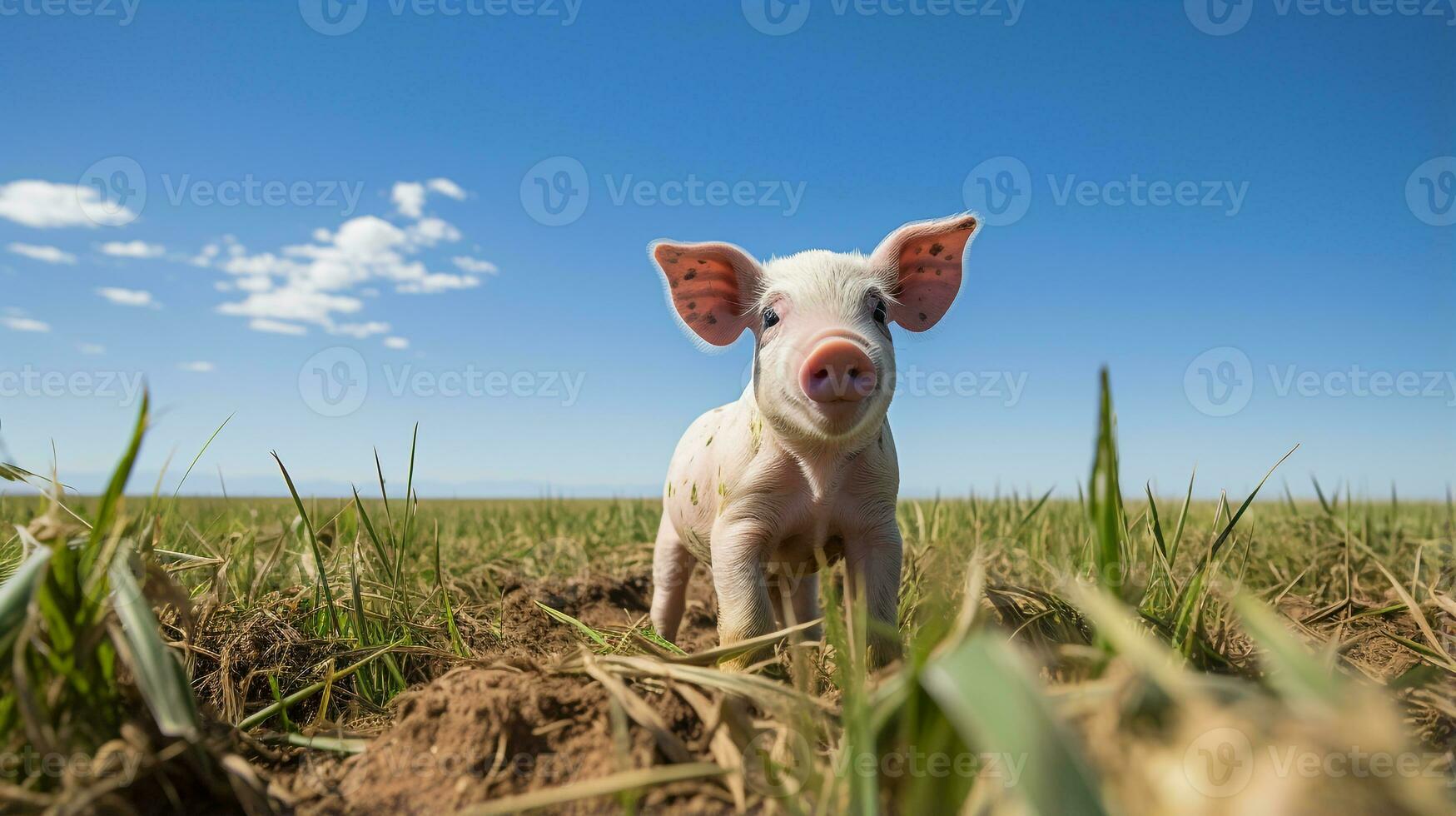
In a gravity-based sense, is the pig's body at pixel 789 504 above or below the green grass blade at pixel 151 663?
above

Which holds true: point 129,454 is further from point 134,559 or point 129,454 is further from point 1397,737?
point 1397,737

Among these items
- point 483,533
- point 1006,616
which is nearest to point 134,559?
point 1006,616

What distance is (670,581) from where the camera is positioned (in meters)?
4.10

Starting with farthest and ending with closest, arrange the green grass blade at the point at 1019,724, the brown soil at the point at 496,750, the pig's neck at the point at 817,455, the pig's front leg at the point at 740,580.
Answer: the pig's neck at the point at 817,455 < the pig's front leg at the point at 740,580 < the brown soil at the point at 496,750 < the green grass blade at the point at 1019,724

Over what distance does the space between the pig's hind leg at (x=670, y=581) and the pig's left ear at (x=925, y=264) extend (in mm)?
1622

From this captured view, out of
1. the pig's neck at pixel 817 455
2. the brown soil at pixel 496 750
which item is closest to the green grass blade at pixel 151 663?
the brown soil at pixel 496 750

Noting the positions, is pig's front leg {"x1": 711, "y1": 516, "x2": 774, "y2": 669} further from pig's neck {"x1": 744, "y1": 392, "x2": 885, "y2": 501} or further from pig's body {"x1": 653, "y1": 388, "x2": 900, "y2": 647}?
pig's neck {"x1": 744, "y1": 392, "x2": 885, "y2": 501}

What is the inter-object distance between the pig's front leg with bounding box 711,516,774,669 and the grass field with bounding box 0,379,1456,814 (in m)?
0.39

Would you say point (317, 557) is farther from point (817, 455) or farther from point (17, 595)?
point (817, 455)

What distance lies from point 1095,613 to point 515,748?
1.19 m

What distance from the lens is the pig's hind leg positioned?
406 centimetres

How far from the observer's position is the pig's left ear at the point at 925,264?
3240 mm

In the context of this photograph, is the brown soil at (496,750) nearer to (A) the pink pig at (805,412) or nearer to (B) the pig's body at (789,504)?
(A) the pink pig at (805,412)

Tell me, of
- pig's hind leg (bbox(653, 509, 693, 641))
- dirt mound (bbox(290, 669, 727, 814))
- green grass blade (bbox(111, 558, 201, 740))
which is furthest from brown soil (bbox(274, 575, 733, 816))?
pig's hind leg (bbox(653, 509, 693, 641))
